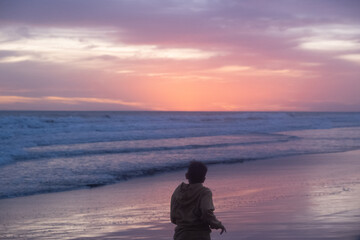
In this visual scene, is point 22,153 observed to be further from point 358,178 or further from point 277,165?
point 358,178

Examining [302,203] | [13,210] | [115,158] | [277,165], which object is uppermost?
[115,158]

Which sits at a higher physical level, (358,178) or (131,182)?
(131,182)

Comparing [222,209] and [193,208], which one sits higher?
[222,209]

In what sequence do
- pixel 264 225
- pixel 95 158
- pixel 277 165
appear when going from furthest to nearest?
pixel 95 158 < pixel 277 165 < pixel 264 225

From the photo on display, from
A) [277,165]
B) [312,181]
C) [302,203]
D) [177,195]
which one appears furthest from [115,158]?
[177,195]

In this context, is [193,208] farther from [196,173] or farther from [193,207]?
[196,173]

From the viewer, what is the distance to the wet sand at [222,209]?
6051 mm

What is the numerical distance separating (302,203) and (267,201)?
A: 659mm

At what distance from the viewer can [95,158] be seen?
51.8ft

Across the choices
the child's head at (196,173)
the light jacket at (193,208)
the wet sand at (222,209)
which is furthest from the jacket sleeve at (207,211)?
the wet sand at (222,209)

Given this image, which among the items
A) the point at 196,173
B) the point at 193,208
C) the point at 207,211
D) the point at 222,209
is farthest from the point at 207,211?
the point at 222,209

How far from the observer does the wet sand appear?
6051 millimetres

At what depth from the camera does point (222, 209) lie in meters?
7.43

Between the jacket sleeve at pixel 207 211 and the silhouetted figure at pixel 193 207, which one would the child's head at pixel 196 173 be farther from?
the jacket sleeve at pixel 207 211
